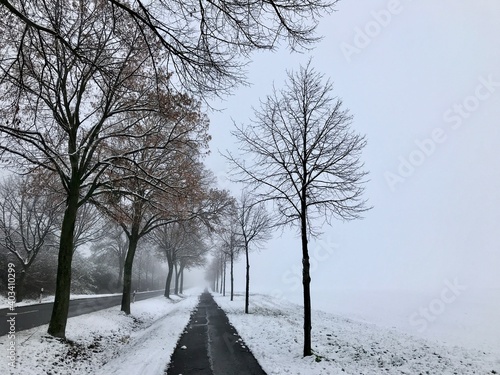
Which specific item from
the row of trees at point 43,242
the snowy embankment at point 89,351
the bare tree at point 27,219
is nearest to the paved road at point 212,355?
the snowy embankment at point 89,351

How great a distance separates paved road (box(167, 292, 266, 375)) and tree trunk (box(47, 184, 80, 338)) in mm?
3598

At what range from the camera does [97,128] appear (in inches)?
406

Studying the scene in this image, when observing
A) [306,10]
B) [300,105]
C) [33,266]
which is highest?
[300,105]

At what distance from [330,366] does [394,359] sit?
2.36 metres

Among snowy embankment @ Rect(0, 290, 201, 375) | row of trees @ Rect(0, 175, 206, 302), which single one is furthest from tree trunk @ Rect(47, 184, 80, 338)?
row of trees @ Rect(0, 175, 206, 302)

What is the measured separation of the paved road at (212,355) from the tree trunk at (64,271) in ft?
11.8

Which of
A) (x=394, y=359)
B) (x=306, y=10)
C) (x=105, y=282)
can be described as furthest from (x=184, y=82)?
(x=105, y=282)

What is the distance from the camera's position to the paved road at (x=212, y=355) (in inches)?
296

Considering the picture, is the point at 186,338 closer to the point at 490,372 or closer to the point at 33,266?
the point at 490,372

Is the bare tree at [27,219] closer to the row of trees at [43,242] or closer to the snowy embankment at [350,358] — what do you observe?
the row of trees at [43,242]

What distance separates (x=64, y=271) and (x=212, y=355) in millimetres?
5308

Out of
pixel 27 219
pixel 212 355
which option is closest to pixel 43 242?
pixel 27 219

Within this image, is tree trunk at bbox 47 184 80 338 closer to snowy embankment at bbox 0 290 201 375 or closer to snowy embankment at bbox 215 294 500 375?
snowy embankment at bbox 0 290 201 375

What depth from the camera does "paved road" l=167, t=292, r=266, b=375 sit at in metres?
7.52
